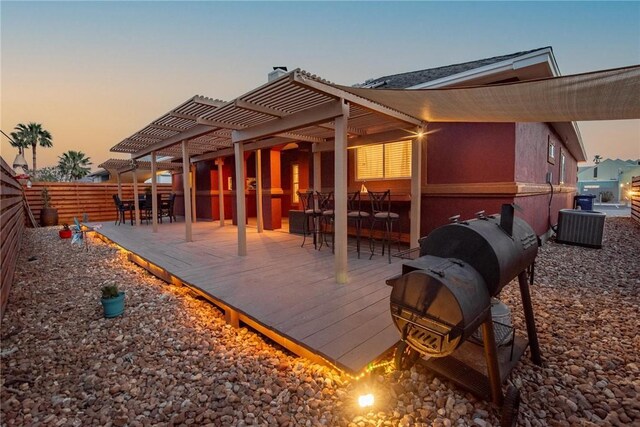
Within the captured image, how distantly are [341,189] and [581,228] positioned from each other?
598 centimetres

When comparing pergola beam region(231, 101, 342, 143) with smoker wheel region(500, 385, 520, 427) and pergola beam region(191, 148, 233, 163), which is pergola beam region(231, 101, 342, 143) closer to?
smoker wheel region(500, 385, 520, 427)

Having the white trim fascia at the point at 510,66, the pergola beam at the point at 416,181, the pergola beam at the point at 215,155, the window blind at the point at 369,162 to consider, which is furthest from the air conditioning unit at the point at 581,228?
the pergola beam at the point at 215,155

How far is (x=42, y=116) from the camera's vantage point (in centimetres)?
A: 2011

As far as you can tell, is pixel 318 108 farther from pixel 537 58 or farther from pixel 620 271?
pixel 620 271

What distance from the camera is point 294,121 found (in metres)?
3.96

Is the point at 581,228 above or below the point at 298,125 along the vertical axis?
below

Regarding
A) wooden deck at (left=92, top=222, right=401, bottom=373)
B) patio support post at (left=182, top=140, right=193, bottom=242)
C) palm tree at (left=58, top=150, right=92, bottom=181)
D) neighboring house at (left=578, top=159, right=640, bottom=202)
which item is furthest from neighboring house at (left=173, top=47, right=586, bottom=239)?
palm tree at (left=58, top=150, right=92, bottom=181)

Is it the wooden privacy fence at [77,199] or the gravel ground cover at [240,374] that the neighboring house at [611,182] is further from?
the wooden privacy fence at [77,199]

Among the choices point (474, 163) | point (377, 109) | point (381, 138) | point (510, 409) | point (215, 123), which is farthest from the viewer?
point (381, 138)

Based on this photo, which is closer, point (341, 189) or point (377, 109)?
point (341, 189)

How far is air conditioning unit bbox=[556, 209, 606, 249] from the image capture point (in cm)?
578

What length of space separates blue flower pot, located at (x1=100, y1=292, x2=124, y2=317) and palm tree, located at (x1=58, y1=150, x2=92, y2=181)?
97.6 ft

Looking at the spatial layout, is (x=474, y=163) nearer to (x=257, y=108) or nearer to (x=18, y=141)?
(x=257, y=108)

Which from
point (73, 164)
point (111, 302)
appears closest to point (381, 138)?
point (111, 302)
